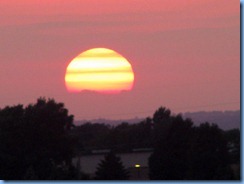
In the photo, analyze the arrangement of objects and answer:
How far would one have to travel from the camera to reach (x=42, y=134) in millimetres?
9695

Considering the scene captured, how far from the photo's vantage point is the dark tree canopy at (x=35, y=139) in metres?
9.20

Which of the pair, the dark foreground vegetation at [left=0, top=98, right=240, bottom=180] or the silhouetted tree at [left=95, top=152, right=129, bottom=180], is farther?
the silhouetted tree at [left=95, top=152, right=129, bottom=180]

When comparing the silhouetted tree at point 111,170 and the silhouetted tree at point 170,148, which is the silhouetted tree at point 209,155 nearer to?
the silhouetted tree at point 170,148

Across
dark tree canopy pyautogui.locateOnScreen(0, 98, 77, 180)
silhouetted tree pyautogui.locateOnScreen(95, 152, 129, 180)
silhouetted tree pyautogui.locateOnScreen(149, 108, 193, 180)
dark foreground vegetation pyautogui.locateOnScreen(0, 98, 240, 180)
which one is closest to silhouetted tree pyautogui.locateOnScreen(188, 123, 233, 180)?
dark foreground vegetation pyautogui.locateOnScreen(0, 98, 240, 180)

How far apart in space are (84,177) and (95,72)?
4.85 feet

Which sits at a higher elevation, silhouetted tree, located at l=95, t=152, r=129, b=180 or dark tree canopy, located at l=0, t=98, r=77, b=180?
dark tree canopy, located at l=0, t=98, r=77, b=180

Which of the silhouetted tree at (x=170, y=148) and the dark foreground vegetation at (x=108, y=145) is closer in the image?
the dark foreground vegetation at (x=108, y=145)

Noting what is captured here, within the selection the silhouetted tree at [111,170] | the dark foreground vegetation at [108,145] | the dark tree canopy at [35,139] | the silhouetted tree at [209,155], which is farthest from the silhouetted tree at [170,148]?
the dark tree canopy at [35,139]

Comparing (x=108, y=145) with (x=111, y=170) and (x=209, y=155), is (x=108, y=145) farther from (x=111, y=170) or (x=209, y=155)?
(x=209, y=155)

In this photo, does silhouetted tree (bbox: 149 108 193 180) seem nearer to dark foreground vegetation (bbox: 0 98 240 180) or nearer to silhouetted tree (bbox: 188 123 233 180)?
dark foreground vegetation (bbox: 0 98 240 180)

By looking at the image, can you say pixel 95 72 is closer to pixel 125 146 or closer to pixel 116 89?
pixel 116 89

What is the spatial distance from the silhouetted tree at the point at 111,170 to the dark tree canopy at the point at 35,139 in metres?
0.56

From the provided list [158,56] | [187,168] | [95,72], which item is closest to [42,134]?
[95,72]

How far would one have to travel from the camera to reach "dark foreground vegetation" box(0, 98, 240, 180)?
762cm
